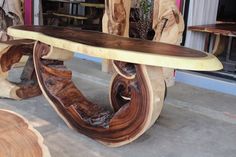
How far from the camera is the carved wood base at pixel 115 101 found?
2.45m

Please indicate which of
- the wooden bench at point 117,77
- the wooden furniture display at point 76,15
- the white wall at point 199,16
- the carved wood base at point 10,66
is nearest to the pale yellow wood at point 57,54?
the wooden bench at point 117,77

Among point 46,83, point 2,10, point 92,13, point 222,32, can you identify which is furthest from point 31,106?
point 92,13

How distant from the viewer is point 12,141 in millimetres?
1587

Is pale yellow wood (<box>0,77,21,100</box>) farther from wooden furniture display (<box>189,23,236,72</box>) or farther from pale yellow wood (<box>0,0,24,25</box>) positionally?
wooden furniture display (<box>189,23,236,72</box>)

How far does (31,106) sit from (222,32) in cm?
292

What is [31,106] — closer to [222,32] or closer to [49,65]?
[49,65]

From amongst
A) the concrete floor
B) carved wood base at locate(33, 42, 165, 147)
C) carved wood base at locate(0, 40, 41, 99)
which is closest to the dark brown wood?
carved wood base at locate(33, 42, 165, 147)

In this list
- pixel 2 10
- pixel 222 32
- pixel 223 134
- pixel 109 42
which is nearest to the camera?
pixel 109 42

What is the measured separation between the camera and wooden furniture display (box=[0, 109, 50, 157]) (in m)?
1.50

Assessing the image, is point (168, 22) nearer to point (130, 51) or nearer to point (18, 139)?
point (130, 51)

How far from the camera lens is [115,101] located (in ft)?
10.2

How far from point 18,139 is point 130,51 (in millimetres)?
1011

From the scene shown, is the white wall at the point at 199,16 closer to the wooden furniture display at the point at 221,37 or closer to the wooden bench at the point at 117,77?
the wooden furniture display at the point at 221,37

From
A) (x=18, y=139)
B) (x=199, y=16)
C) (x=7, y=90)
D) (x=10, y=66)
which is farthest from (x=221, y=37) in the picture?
(x=18, y=139)
